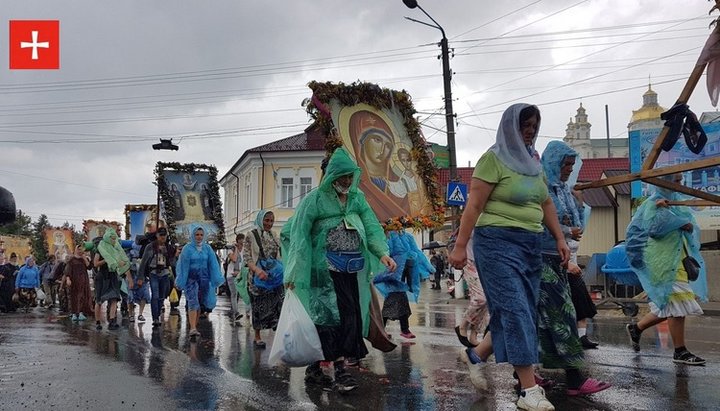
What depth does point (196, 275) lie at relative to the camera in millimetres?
9766

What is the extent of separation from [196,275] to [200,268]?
0.12 m

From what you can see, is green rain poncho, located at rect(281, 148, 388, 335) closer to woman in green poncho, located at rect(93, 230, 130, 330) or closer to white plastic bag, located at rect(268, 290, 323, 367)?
white plastic bag, located at rect(268, 290, 323, 367)

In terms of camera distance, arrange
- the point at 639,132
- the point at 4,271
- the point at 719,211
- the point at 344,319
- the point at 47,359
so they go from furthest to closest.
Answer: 1. the point at 4,271
2. the point at 639,132
3. the point at 719,211
4. the point at 47,359
5. the point at 344,319

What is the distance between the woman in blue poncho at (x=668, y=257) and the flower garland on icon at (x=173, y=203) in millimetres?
14481

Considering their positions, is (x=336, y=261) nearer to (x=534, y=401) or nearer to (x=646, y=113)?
(x=534, y=401)

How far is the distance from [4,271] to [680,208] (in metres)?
17.8

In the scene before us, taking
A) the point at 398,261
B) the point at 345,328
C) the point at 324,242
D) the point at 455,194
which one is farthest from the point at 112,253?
the point at 345,328

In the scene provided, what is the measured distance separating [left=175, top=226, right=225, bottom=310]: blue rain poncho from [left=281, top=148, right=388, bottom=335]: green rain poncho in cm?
435

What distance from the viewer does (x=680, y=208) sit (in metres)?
6.60

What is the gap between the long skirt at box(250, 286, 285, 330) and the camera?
8156 mm

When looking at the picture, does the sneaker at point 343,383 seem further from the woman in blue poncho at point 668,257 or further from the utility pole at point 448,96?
the utility pole at point 448,96

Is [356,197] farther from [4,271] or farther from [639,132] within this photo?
[4,271]

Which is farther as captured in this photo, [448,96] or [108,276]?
[448,96]

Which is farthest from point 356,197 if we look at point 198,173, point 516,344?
point 198,173
